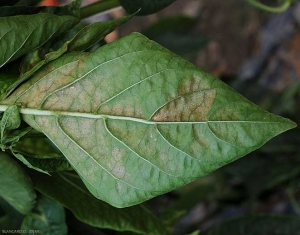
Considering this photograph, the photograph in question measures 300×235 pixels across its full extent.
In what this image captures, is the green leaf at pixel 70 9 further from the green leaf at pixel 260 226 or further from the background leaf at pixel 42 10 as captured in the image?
the green leaf at pixel 260 226

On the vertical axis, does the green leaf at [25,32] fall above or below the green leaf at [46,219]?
above

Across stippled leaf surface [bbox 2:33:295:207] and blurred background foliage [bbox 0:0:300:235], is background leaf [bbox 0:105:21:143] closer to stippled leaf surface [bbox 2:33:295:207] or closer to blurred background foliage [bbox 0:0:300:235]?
stippled leaf surface [bbox 2:33:295:207]

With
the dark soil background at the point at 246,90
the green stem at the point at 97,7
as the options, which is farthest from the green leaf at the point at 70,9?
the dark soil background at the point at 246,90

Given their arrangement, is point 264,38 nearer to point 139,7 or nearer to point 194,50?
point 194,50

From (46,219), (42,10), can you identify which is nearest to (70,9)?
(42,10)

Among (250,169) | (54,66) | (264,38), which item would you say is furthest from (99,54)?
(264,38)

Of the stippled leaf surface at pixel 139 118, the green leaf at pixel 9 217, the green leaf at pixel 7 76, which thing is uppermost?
the green leaf at pixel 7 76
